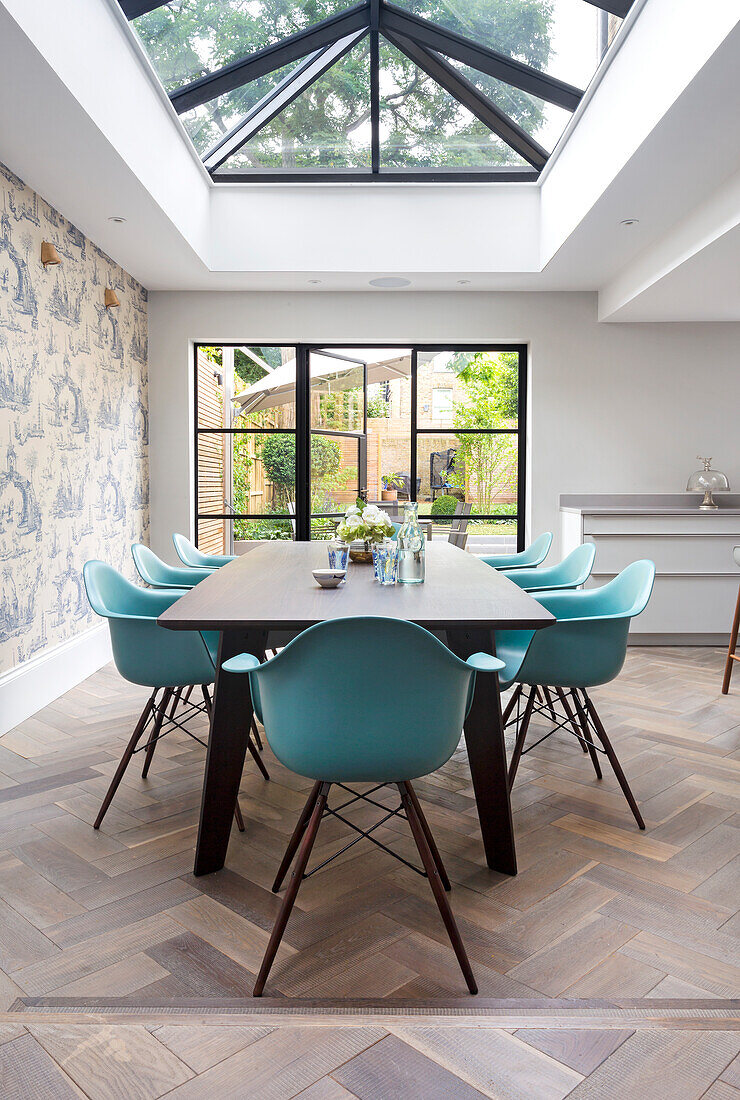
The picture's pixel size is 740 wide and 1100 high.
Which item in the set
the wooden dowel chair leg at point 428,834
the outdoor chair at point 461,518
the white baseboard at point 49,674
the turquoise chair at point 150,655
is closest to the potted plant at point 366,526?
the turquoise chair at point 150,655

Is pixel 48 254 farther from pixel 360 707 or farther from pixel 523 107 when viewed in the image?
pixel 360 707

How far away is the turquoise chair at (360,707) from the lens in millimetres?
1688

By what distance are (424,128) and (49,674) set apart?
403 centimetres

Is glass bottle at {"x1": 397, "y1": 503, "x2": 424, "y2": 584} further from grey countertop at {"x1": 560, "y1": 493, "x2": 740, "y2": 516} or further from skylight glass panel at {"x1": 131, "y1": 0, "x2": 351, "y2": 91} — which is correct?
grey countertop at {"x1": 560, "y1": 493, "x2": 740, "y2": 516}

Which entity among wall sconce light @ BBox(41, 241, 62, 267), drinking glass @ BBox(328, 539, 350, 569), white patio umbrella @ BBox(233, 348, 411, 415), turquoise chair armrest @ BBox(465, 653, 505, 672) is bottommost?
turquoise chair armrest @ BBox(465, 653, 505, 672)

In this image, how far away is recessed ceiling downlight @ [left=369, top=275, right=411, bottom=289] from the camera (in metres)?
5.63

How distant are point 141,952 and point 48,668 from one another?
2.53m

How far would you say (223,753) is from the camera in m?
2.35

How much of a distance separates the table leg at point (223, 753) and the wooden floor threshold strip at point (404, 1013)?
0.61m

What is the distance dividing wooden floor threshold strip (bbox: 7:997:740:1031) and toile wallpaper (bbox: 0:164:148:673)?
2.33 meters

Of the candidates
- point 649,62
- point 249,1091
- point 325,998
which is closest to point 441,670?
point 325,998

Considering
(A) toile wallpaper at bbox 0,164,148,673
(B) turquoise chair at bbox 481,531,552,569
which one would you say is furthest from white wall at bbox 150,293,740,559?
(B) turquoise chair at bbox 481,531,552,569

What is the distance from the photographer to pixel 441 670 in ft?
5.74

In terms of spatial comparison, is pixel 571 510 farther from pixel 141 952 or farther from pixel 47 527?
pixel 141 952
